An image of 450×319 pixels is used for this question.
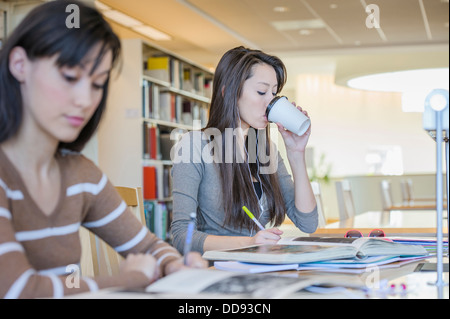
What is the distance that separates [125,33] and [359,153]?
239 inches

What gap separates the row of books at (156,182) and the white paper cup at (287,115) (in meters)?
3.42

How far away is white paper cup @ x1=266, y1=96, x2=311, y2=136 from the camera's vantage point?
150cm

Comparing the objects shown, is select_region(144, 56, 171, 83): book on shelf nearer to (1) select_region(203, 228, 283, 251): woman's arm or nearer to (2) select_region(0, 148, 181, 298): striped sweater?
(1) select_region(203, 228, 283, 251): woman's arm

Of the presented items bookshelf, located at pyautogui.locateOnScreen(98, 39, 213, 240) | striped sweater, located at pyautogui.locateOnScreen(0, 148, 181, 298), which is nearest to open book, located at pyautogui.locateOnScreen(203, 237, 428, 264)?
striped sweater, located at pyautogui.locateOnScreen(0, 148, 181, 298)

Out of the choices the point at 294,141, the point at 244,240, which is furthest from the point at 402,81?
the point at 244,240

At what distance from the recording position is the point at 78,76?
838 mm

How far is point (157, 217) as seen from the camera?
4.94 metres

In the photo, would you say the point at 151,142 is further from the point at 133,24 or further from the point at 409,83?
the point at 409,83

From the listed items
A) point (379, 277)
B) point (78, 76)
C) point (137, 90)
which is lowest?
point (379, 277)

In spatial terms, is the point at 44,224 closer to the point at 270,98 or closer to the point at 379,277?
the point at 379,277

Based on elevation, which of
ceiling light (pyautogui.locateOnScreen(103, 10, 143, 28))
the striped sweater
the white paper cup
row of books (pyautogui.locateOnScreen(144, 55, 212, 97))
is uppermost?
ceiling light (pyautogui.locateOnScreen(103, 10, 143, 28))

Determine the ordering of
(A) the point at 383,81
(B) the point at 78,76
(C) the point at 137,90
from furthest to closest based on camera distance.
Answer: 1. (A) the point at 383,81
2. (C) the point at 137,90
3. (B) the point at 78,76
